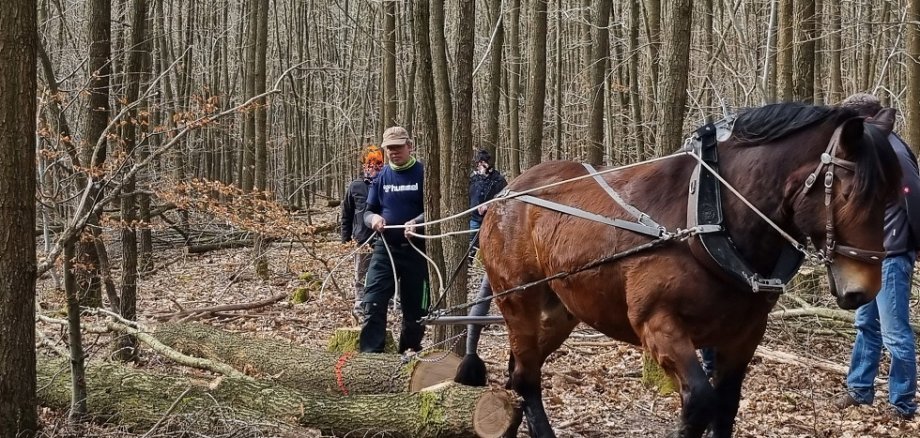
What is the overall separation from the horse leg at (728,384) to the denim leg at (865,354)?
2.24 meters

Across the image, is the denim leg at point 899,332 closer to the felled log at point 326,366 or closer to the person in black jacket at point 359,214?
the felled log at point 326,366

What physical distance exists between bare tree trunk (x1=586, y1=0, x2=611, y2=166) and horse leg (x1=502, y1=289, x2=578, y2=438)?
7.52 metres

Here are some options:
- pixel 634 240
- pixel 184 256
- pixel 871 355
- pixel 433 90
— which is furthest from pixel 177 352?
pixel 184 256

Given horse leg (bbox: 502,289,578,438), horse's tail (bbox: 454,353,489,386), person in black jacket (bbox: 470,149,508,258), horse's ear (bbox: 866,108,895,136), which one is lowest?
horse's tail (bbox: 454,353,489,386)

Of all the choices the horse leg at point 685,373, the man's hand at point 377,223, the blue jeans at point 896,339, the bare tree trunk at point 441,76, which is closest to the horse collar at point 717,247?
the horse leg at point 685,373

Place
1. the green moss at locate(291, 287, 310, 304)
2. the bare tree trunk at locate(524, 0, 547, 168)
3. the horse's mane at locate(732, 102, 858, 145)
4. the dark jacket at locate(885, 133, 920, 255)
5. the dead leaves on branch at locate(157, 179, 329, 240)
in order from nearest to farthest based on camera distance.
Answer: the horse's mane at locate(732, 102, 858, 145) → the dark jacket at locate(885, 133, 920, 255) → the dead leaves on branch at locate(157, 179, 329, 240) → the green moss at locate(291, 287, 310, 304) → the bare tree trunk at locate(524, 0, 547, 168)

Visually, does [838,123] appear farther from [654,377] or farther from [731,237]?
[654,377]

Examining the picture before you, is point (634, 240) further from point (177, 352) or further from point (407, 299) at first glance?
point (177, 352)

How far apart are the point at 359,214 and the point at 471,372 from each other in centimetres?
438

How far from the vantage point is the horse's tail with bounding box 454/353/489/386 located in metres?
5.54

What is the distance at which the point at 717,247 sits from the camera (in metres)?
3.72

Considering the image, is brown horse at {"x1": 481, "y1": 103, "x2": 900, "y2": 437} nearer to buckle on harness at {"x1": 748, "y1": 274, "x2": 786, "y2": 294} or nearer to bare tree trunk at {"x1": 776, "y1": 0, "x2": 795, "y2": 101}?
buckle on harness at {"x1": 748, "y1": 274, "x2": 786, "y2": 294}

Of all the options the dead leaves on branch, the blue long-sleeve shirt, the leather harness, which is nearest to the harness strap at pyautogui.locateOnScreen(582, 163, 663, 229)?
the leather harness

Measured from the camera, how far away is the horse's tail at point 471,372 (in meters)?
5.54
